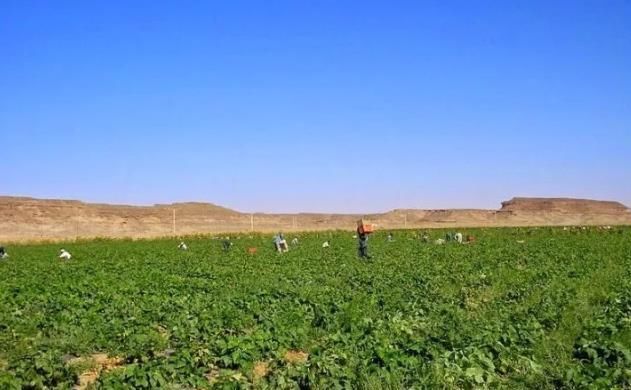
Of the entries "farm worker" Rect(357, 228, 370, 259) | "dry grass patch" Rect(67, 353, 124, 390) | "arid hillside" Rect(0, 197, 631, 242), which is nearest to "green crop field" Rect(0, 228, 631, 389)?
"dry grass patch" Rect(67, 353, 124, 390)

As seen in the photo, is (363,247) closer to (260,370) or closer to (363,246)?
(363,246)

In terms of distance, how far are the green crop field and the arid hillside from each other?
45776 mm

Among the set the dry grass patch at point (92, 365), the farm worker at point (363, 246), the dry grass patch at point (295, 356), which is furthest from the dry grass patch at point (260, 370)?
the farm worker at point (363, 246)

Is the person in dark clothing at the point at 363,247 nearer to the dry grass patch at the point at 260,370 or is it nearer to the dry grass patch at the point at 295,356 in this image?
the dry grass patch at the point at 295,356

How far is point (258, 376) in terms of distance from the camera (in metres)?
8.26

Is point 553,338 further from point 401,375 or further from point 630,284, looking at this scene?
point 630,284

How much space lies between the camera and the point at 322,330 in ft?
36.1

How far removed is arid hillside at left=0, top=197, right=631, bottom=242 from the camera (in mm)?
62312

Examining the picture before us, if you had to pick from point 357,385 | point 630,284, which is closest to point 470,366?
point 357,385

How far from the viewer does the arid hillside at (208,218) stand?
6231 cm

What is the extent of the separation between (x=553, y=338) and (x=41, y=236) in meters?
59.1

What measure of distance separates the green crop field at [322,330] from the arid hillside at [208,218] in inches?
1802

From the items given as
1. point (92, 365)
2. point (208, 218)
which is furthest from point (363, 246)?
point (208, 218)

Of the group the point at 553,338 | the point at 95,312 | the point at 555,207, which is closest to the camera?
the point at 553,338
